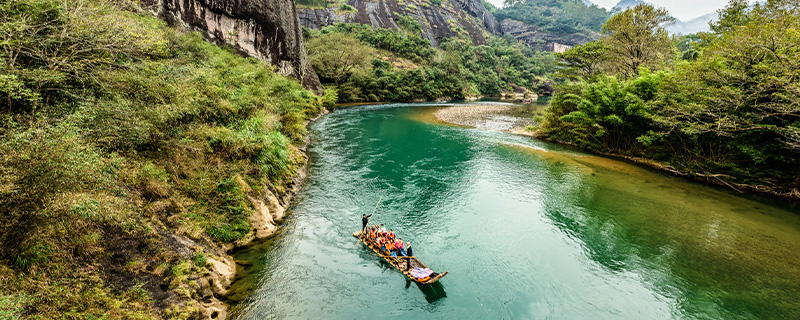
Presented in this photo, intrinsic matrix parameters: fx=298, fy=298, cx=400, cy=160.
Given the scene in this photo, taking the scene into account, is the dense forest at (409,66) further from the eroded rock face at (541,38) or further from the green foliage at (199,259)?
the green foliage at (199,259)

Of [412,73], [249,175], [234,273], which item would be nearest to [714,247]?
[234,273]

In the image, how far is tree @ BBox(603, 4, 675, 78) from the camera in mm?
29000

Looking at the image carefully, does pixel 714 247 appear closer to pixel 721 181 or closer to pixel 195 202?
pixel 721 181

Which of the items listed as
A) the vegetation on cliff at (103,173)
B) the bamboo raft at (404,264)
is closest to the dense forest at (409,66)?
the vegetation on cliff at (103,173)

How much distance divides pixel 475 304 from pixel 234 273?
8.40 metres

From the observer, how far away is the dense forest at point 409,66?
61.0 meters

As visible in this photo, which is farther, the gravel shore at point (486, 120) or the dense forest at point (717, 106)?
the gravel shore at point (486, 120)

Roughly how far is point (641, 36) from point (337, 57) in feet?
161

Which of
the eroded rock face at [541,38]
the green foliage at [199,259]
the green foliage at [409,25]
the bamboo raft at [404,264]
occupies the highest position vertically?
the eroded rock face at [541,38]

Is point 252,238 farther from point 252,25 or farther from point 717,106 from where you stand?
point 252,25

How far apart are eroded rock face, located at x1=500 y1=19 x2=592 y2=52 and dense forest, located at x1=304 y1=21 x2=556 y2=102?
4193 centimetres

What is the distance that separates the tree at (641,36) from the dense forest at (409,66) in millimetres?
41110

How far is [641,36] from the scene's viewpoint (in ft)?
96.7

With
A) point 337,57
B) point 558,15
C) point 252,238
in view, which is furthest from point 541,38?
point 252,238
